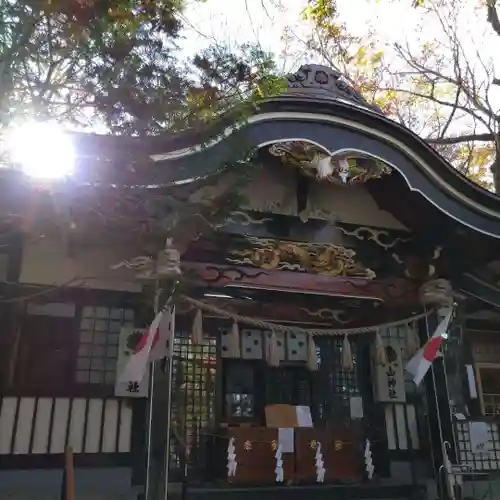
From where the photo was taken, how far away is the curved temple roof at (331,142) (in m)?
5.50

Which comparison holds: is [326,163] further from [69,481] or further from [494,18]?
[494,18]

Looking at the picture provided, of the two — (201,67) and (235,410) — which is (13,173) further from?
(235,410)

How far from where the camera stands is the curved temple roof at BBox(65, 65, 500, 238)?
550 centimetres

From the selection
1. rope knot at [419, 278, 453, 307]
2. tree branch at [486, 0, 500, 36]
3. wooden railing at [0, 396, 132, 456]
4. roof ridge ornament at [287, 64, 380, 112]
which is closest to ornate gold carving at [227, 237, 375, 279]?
rope knot at [419, 278, 453, 307]

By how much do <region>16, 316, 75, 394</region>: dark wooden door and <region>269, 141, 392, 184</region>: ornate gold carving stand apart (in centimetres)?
345

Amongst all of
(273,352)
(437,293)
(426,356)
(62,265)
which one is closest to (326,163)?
(437,293)

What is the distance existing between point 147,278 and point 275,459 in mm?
3090

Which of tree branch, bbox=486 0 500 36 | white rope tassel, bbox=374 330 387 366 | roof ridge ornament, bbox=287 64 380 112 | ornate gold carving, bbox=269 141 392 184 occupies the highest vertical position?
tree branch, bbox=486 0 500 36

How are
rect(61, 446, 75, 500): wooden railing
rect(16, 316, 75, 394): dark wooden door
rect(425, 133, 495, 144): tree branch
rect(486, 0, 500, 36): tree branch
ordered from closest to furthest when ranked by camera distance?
rect(61, 446, 75, 500): wooden railing, rect(16, 316, 75, 394): dark wooden door, rect(486, 0, 500, 36): tree branch, rect(425, 133, 495, 144): tree branch

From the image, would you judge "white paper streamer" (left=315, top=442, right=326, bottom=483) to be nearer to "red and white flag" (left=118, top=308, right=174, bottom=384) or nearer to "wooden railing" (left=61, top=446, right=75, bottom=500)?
"red and white flag" (left=118, top=308, right=174, bottom=384)

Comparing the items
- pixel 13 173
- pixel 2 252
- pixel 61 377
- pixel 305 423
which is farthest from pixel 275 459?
pixel 13 173

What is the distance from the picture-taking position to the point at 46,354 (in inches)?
250

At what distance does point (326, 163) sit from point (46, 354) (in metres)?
4.18

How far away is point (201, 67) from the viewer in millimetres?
4965
